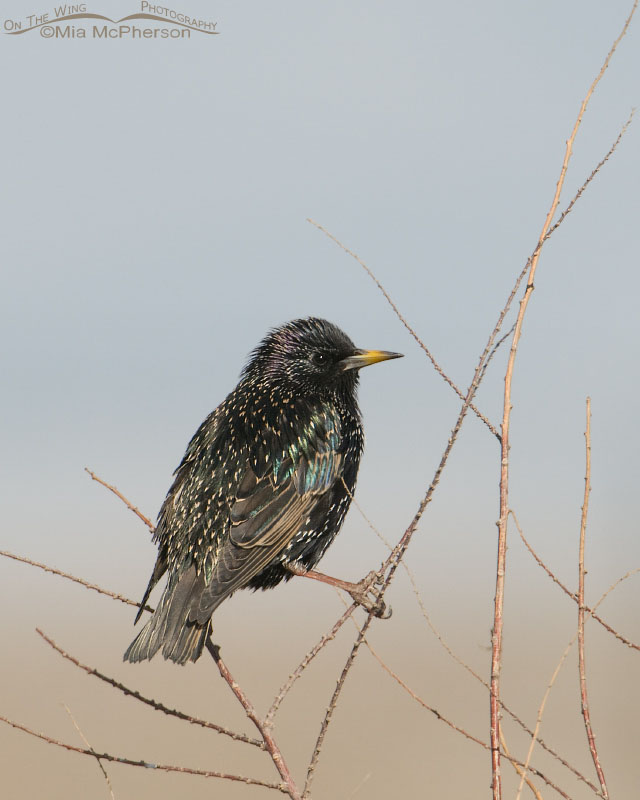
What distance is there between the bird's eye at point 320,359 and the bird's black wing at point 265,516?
1.93 ft

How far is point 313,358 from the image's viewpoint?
517 cm

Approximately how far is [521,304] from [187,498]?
213 cm

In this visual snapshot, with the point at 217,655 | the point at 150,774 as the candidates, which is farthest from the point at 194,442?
the point at 150,774

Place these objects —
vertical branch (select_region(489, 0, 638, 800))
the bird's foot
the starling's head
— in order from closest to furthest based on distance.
Answer: 1. vertical branch (select_region(489, 0, 638, 800))
2. the bird's foot
3. the starling's head

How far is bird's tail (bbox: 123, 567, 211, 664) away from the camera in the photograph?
3.86m

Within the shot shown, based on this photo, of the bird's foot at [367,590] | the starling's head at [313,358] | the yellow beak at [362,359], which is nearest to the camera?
the bird's foot at [367,590]

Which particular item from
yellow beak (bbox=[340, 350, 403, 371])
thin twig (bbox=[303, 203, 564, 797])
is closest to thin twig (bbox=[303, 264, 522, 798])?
thin twig (bbox=[303, 203, 564, 797])

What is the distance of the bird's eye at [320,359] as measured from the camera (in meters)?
5.15

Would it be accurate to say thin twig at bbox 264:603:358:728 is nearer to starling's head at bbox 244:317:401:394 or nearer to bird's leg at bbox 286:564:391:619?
bird's leg at bbox 286:564:391:619

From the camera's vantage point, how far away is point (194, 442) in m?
4.87

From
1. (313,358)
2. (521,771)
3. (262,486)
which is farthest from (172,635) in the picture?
(313,358)

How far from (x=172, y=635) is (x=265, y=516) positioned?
29.4 inches

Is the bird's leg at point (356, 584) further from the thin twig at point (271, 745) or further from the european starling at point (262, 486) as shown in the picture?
the thin twig at point (271, 745)

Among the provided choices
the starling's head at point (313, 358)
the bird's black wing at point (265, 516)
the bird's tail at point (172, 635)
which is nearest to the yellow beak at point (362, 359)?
the starling's head at point (313, 358)
